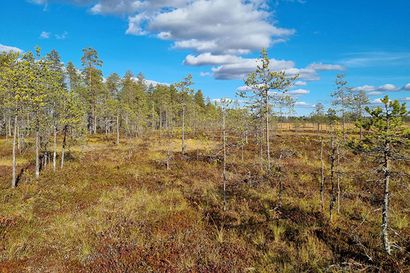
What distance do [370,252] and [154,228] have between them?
22.8ft

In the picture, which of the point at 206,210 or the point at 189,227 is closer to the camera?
the point at 189,227

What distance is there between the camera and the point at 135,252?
817 centimetres

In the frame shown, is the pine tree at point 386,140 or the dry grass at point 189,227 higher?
the pine tree at point 386,140

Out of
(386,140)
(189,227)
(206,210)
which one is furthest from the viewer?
(206,210)

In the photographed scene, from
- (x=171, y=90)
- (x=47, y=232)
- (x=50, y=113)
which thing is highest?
(x=171, y=90)

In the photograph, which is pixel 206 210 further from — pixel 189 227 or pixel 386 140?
pixel 386 140

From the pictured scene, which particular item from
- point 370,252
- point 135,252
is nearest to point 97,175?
point 135,252

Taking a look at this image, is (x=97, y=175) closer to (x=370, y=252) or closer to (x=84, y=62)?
(x=370, y=252)

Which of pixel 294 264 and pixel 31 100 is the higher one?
pixel 31 100

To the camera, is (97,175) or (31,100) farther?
(97,175)

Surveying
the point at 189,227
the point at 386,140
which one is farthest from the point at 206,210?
the point at 386,140

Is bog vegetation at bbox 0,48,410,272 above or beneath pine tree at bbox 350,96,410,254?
beneath

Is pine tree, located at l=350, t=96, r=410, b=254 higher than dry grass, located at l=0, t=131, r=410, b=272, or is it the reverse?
pine tree, located at l=350, t=96, r=410, b=254

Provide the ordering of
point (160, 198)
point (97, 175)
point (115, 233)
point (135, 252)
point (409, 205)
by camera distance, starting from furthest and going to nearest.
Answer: point (97, 175)
point (160, 198)
point (409, 205)
point (115, 233)
point (135, 252)
